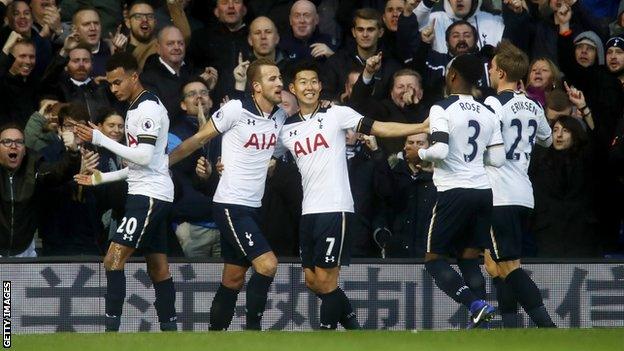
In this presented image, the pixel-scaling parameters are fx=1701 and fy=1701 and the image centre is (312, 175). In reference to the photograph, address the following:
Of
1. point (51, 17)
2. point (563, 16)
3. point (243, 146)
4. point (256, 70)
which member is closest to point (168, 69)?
point (51, 17)

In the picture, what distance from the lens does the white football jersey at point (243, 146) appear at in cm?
1350

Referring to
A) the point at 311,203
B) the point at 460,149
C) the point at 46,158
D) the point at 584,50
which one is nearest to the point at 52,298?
the point at 46,158

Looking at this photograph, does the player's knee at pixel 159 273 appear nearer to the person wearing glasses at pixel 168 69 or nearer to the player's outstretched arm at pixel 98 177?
the player's outstretched arm at pixel 98 177

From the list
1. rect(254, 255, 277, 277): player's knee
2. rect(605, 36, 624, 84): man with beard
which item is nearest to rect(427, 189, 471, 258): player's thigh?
rect(254, 255, 277, 277): player's knee

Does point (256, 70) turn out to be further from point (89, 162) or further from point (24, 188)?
point (24, 188)

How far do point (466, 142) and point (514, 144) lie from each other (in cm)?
65

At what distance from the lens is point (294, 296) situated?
48.6 ft

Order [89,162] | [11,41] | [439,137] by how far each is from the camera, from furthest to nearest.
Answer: [11,41] < [89,162] < [439,137]

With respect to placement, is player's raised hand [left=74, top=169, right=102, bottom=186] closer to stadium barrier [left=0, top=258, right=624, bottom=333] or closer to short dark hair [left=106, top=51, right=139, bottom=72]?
short dark hair [left=106, top=51, right=139, bottom=72]

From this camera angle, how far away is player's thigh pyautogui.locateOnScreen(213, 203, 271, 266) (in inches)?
527

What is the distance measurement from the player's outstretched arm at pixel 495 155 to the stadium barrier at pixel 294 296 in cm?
189

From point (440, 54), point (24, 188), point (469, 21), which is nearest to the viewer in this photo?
point (24, 188)

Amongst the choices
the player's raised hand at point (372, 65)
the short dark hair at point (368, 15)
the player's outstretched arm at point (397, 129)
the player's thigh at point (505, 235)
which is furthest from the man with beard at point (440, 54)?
the player's outstretched arm at point (397, 129)

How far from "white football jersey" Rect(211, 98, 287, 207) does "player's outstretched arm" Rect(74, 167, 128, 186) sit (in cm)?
79
